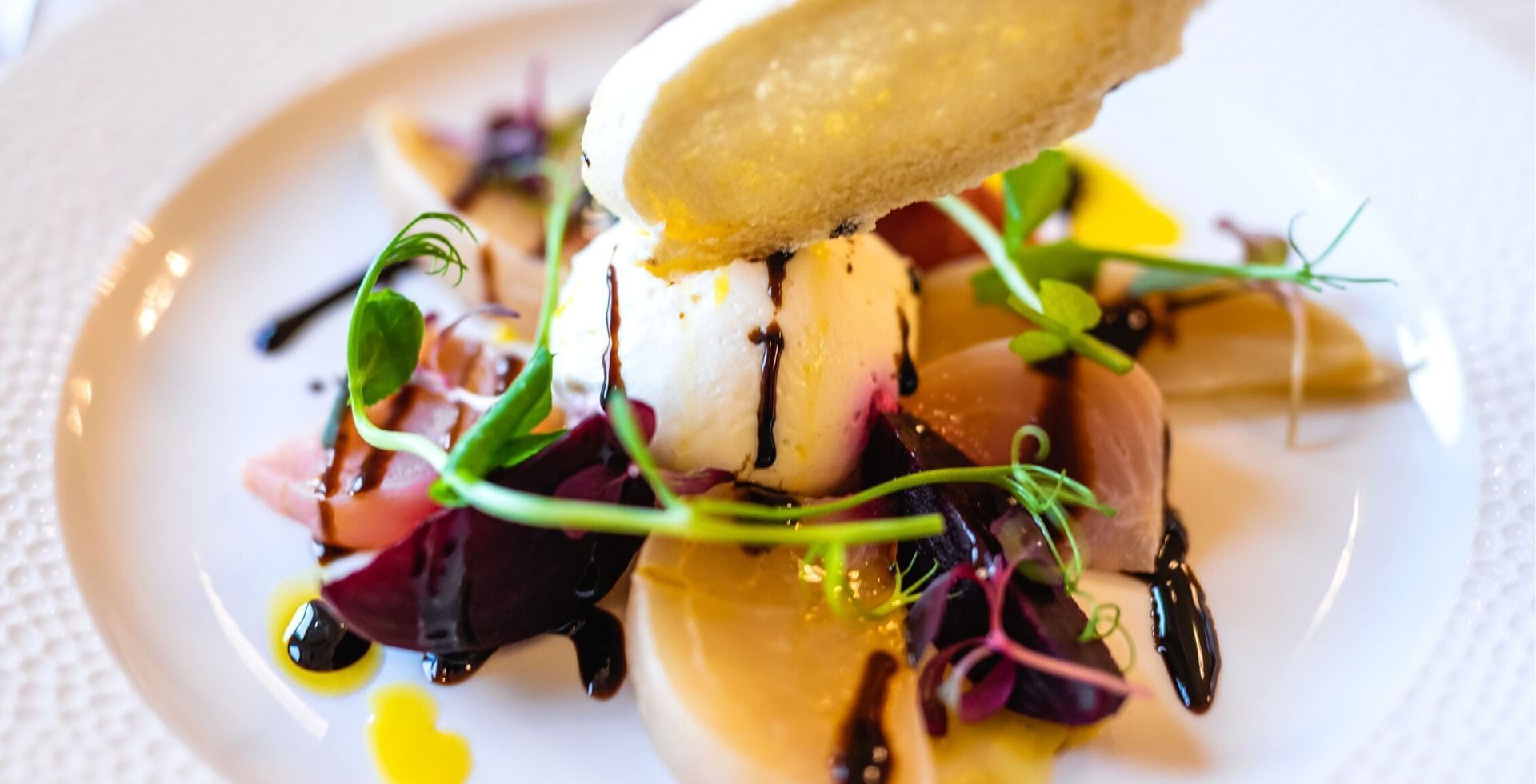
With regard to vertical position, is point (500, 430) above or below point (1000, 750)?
above

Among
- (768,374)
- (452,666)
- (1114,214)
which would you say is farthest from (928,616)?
(1114,214)

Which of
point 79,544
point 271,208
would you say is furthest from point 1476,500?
point 271,208

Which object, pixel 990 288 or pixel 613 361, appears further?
pixel 990 288

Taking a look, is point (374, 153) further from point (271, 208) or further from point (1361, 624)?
point (1361, 624)

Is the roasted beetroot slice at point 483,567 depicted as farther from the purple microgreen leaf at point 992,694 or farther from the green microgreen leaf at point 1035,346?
the green microgreen leaf at point 1035,346

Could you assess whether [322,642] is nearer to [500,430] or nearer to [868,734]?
[500,430]

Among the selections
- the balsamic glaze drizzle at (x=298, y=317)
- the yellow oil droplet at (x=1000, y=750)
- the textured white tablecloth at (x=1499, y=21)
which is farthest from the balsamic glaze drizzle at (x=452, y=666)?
the textured white tablecloth at (x=1499, y=21)
